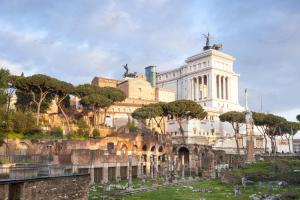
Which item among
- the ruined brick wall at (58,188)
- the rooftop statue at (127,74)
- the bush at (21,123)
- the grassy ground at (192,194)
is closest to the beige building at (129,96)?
the rooftop statue at (127,74)

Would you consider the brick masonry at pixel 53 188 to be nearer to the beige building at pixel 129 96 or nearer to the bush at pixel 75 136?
the bush at pixel 75 136

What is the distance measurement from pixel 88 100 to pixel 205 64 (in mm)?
51982

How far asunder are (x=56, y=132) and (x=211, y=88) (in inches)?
2204

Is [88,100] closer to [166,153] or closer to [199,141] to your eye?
[166,153]

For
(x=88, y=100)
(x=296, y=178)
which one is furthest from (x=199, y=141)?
(x=296, y=178)

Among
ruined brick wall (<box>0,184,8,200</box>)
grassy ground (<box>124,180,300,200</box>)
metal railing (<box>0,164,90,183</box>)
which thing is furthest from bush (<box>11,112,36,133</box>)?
ruined brick wall (<box>0,184,8,200</box>)

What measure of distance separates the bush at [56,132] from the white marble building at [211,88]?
107 feet

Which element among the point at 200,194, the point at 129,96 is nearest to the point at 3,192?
the point at 200,194

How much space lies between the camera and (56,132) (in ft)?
166

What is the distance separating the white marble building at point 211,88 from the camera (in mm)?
81312

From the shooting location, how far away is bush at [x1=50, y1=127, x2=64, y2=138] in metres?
49.5

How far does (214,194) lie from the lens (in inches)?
1286

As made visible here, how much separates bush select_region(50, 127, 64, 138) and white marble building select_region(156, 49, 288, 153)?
3252 centimetres

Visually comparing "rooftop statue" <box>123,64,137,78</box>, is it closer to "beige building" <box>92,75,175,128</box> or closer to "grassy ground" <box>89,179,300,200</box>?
"beige building" <box>92,75,175,128</box>
